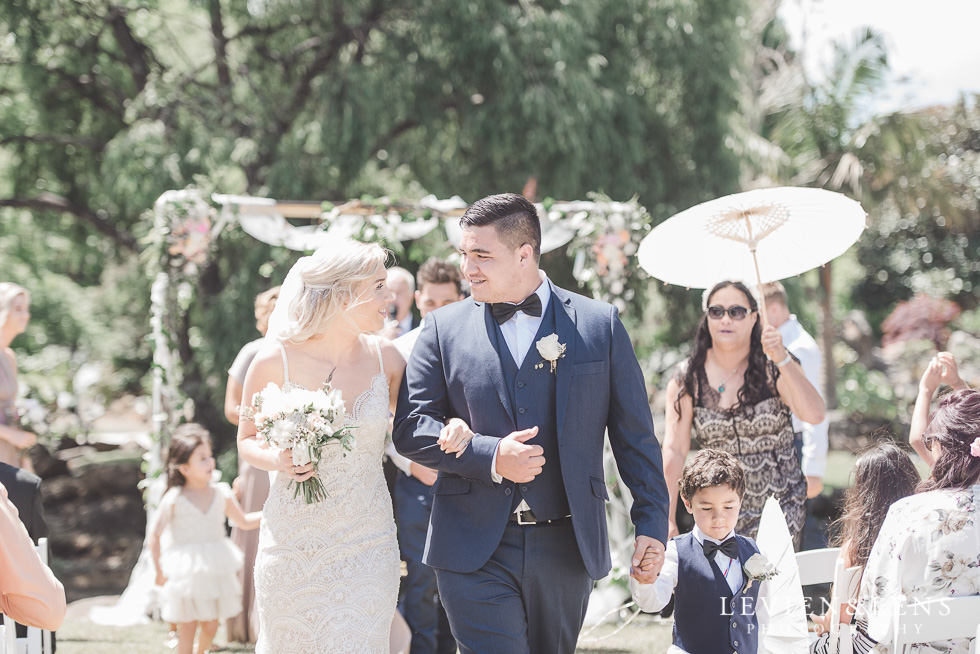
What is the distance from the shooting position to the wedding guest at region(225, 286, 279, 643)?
5359 millimetres

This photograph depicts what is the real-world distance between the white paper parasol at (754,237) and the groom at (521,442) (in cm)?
127

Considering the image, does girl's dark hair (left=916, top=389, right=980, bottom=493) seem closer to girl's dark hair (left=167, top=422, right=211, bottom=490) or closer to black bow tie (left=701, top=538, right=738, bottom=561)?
black bow tie (left=701, top=538, right=738, bottom=561)

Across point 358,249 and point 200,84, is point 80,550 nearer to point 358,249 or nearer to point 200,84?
point 200,84

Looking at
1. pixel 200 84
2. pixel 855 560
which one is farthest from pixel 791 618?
pixel 200 84

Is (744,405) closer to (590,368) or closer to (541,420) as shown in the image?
(590,368)

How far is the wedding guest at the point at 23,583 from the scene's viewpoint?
235 centimetres

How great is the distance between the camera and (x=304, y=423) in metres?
3.10

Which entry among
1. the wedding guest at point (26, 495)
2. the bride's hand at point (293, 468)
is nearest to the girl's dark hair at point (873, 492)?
the bride's hand at point (293, 468)

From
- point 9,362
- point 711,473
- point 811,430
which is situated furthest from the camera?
point 9,362

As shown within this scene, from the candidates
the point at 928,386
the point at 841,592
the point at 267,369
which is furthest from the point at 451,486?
the point at 928,386

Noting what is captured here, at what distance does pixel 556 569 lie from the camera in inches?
122

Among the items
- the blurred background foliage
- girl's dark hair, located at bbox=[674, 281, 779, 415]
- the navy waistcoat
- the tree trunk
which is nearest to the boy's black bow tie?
the navy waistcoat

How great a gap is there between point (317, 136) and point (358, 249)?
8.68 m

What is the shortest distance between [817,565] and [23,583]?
2986mm
